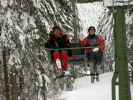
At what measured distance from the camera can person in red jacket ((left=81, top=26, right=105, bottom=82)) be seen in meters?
17.0

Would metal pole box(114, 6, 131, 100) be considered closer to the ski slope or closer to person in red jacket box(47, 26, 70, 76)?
person in red jacket box(47, 26, 70, 76)

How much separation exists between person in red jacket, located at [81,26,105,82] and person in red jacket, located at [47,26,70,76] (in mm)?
578

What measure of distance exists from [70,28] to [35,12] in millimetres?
Answer: 3636

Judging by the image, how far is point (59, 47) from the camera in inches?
681

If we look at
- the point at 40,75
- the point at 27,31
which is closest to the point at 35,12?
the point at 27,31

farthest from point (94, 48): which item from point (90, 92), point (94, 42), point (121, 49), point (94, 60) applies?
point (121, 49)

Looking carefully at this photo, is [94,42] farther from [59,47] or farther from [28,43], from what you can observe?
[28,43]

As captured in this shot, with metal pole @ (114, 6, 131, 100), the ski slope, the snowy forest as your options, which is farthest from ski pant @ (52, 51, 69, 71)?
metal pole @ (114, 6, 131, 100)

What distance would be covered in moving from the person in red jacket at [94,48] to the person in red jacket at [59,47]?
0.58 m

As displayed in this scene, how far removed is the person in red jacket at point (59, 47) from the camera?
55.3 ft

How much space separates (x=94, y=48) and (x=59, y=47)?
1054mm

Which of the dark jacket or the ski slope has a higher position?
the dark jacket

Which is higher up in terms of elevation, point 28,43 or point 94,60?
point 28,43

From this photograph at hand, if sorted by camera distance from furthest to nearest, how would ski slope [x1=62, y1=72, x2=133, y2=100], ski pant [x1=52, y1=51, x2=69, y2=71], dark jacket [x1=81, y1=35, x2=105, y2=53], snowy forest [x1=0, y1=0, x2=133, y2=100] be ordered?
snowy forest [x1=0, y1=0, x2=133, y2=100] < ski slope [x1=62, y1=72, x2=133, y2=100] < dark jacket [x1=81, y1=35, x2=105, y2=53] < ski pant [x1=52, y1=51, x2=69, y2=71]
